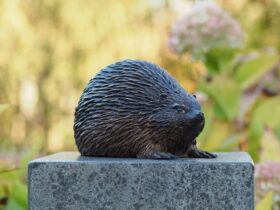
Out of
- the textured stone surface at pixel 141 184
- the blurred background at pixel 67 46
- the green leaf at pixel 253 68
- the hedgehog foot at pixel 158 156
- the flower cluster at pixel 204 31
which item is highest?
the flower cluster at pixel 204 31

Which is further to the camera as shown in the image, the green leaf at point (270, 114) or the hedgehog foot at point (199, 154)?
the green leaf at point (270, 114)

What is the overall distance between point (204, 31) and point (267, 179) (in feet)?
4.82

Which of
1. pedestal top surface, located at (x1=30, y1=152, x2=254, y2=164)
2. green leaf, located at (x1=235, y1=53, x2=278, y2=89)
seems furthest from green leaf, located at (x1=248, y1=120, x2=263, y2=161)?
pedestal top surface, located at (x1=30, y1=152, x2=254, y2=164)

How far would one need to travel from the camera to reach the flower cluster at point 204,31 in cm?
415

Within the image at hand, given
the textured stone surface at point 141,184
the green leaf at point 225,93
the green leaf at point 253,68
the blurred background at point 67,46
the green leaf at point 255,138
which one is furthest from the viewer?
the blurred background at point 67,46

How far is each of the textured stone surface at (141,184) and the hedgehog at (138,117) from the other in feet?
0.36

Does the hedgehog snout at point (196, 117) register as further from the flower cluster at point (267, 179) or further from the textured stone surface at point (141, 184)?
the flower cluster at point (267, 179)

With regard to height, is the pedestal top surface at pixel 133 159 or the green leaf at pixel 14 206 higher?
the pedestal top surface at pixel 133 159

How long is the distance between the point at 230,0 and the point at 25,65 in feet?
12.3

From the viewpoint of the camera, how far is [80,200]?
1954 millimetres

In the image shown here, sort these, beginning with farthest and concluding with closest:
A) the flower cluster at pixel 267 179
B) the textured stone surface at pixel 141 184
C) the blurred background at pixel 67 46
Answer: the blurred background at pixel 67 46 → the flower cluster at pixel 267 179 → the textured stone surface at pixel 141 184

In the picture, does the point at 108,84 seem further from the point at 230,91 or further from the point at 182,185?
the point at 230,91

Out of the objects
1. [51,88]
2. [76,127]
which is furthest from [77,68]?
[76,127]

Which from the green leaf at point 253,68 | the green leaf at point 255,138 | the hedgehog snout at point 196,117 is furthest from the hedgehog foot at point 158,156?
the green leaf at point 253,68
